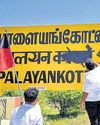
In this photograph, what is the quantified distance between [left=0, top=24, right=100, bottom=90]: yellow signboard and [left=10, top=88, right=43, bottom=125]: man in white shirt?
236 inches

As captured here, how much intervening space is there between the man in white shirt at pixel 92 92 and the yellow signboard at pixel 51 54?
121 inches

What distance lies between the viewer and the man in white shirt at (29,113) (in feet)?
21.5

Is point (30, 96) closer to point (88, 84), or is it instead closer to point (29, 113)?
point (29, 113)

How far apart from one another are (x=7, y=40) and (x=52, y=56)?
1.25 metres

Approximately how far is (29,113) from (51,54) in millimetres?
6327

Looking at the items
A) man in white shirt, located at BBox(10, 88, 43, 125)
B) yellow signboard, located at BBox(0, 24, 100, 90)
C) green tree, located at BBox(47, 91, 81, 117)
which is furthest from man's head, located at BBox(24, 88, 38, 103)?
green tree, located at BBox(47, 91, 81, 117)

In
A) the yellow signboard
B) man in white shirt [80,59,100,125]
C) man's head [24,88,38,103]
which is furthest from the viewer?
the yellow signboard

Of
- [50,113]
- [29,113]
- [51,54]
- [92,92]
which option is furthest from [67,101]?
[29,113]

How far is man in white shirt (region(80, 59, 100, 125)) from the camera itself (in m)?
9.18

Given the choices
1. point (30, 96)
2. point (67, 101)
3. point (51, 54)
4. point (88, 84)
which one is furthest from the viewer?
point (67, 101)

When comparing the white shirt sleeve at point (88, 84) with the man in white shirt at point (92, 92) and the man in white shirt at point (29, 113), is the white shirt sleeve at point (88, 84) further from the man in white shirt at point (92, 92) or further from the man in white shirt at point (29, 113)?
the man in white shirt at point (29, 113)

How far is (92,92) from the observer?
925cm

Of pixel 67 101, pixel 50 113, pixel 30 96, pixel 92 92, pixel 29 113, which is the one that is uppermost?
pixel 30 96

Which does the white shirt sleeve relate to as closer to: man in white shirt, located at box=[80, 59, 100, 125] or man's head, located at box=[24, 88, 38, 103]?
man in white shirt, located at box=[80, 59, 100, 125]
